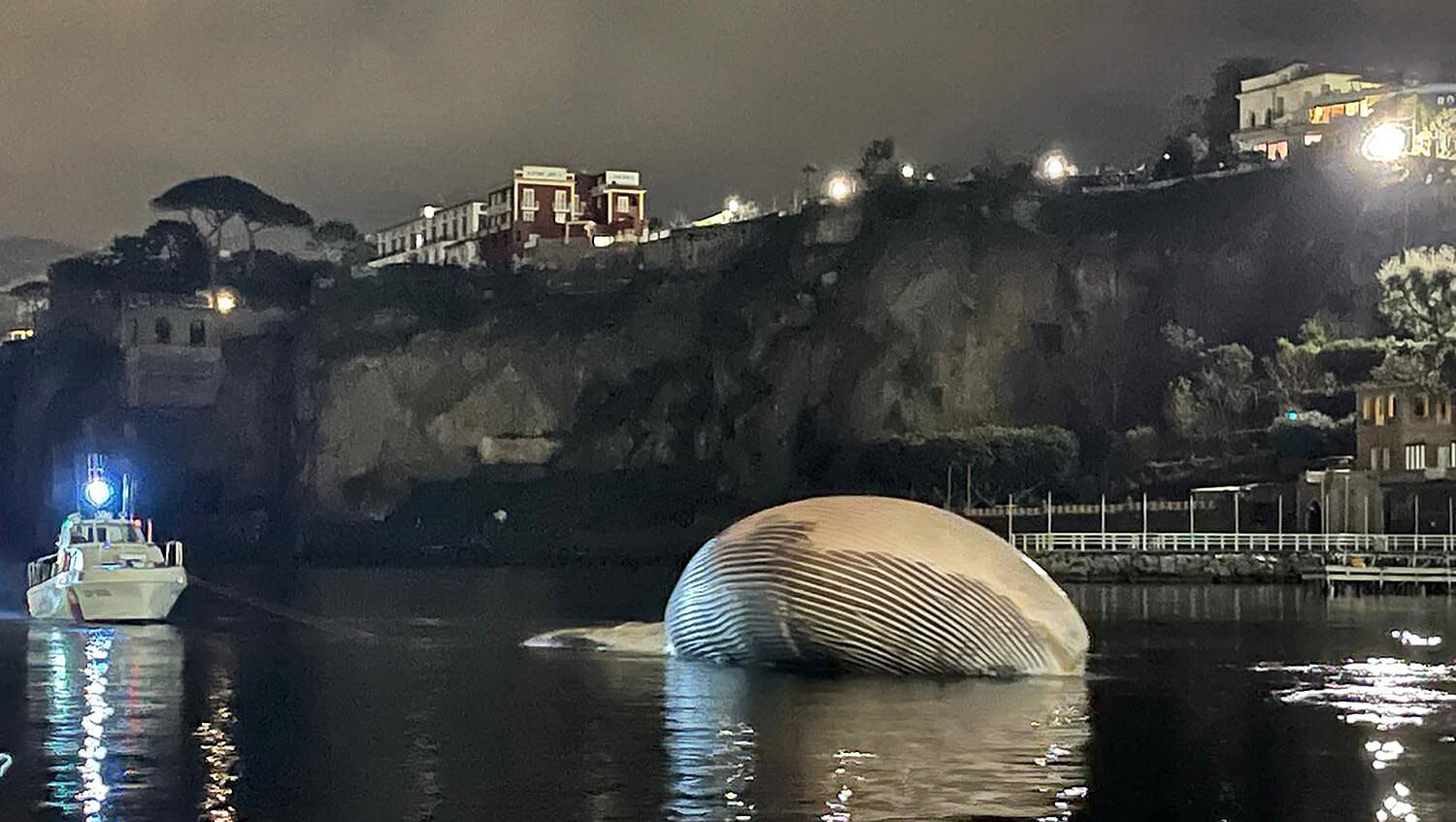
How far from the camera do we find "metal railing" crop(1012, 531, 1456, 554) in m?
80.8

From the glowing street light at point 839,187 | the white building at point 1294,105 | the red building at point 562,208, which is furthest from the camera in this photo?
the red building at point 562,208

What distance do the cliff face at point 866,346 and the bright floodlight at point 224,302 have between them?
10.6 meters

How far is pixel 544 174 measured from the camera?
16862 cm

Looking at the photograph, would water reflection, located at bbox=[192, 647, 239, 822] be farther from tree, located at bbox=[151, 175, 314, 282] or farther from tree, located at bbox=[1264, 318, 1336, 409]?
tree, located at bbox=[151, 175, 314, 282]

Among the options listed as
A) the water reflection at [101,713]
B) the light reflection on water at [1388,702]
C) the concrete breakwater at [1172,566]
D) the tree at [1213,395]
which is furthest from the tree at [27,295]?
the light reflection on water at [1388,702]

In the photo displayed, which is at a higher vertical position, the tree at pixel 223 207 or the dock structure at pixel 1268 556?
the tree at pixel 223 207

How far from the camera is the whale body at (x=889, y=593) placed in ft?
97.0

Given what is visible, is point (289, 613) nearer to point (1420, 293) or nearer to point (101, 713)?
point (101, 713)

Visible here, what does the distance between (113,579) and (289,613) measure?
21.0 ft

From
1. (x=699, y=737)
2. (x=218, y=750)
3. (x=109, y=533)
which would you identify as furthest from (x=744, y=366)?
(x=218, y=750)

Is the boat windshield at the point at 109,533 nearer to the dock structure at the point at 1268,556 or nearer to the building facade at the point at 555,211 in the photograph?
the dock structure at the point at 1268,556

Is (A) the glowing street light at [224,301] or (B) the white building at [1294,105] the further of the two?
(B) the white building at [1294,105]

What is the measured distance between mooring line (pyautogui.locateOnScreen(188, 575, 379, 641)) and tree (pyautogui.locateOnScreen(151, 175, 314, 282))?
261 ft

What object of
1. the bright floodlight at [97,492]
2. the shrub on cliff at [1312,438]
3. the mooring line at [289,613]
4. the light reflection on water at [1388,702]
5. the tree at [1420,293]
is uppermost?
the tree at [1420,293]
